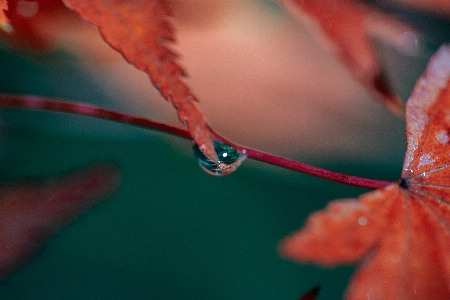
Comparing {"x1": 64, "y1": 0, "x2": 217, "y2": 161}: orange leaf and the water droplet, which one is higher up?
{"x1": 64, "y1": 0, "x2": 217, "y2": 161}: orange leaf

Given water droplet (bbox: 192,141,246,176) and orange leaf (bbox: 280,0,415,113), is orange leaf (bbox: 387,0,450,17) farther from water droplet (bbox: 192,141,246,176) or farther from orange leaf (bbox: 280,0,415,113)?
water droplet (bbox: 192,141,246,176)

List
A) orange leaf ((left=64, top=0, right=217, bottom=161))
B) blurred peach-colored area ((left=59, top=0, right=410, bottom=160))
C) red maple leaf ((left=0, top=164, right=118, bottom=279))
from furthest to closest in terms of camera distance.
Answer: blurred peach-colored area ((left=59, top=0, right=410, bottom=160)) → red maple leaf ((left=0, top=164, right=118, bottom=279)) → orange leaf ((left=64, top=0, right=217, bottom=161))

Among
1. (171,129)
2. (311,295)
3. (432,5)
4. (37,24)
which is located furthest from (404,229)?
(37,24)

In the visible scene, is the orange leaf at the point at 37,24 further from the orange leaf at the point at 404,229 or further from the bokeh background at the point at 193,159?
the orange leaf at the point at 404,229

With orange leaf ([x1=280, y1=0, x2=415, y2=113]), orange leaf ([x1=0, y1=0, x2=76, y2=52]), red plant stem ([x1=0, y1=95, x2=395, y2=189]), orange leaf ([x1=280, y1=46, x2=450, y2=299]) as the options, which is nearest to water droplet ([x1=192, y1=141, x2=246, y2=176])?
red plant stem ([x1=0, y1=95, x2=395, y2=189])

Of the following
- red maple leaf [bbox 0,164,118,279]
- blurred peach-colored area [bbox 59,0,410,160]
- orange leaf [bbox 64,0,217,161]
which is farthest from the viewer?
blurred peach-colored area [bbox 59,0,410,160]

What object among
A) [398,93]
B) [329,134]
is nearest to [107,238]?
[329,134]

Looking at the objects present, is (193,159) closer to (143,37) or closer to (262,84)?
(262,84)
